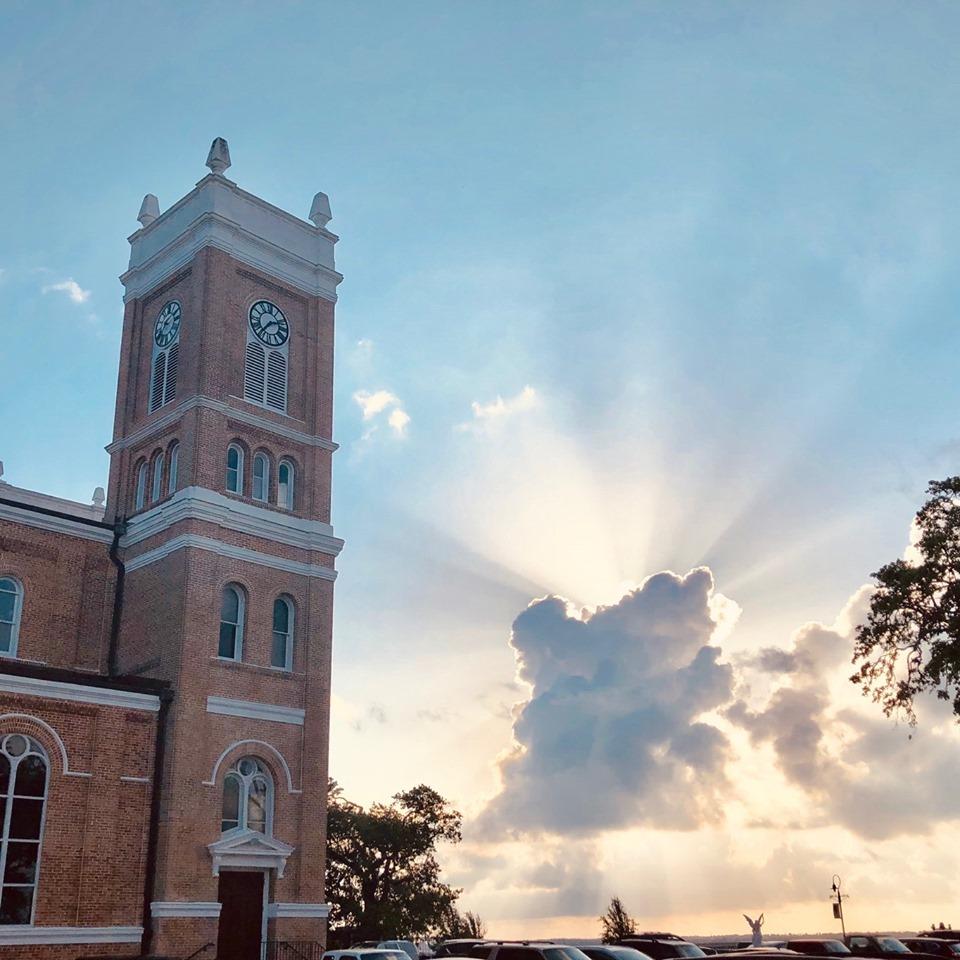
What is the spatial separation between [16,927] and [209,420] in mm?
15489

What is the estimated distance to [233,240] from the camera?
3825 centimetres

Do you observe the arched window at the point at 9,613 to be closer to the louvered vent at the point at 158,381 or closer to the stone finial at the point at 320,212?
the louvered vent at the point at 158,381

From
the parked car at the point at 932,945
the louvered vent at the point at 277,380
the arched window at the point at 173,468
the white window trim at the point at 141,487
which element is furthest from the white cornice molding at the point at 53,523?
the parked car at the point at 932,945

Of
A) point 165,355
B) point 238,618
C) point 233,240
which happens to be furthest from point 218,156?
point 238,618

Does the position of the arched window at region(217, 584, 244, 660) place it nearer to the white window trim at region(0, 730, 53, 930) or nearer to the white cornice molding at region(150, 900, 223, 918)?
the white window trim at region(0, 730, 53, 930)

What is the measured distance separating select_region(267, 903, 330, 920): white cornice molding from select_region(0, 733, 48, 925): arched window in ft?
22.6

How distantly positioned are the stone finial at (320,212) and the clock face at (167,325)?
21.4 ft

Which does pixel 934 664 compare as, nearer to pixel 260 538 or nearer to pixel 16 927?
pixel 260 538

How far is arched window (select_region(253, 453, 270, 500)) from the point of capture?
36875 millimetres

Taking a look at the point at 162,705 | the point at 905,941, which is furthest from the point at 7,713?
the point at 905,941

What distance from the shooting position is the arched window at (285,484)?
1469 inches

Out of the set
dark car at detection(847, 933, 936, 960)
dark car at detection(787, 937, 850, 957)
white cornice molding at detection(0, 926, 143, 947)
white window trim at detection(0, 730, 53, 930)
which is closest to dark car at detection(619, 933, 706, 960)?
dark car at detection(787, 937, 850, 957)

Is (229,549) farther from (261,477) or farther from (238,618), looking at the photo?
(261,477)

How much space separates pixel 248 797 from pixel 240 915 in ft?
10.5
